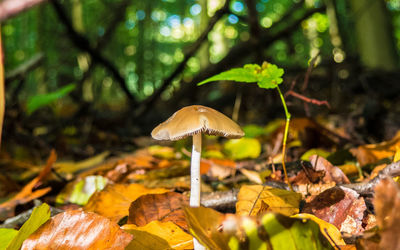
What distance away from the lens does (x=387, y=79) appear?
3844 millimetres

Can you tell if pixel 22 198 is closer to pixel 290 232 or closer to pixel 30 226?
pixel 30 226

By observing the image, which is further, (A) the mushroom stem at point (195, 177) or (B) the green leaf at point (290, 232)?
(A) the mushroom stem at point (195, 177)

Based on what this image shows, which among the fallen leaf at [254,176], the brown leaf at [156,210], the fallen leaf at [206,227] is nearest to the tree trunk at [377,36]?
the fallen leaf at [254,176]

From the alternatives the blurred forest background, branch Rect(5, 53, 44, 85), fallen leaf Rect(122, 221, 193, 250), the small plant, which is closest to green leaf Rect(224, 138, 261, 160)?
the blurred forest background

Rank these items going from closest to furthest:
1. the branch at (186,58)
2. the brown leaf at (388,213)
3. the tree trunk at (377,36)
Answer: the brown leaf at (388,213), the branch at (186,58), the tree trunk at (377,36)

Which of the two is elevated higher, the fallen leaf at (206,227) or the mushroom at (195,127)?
the mushroom at (195,127)

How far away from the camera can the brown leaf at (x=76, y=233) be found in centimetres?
87

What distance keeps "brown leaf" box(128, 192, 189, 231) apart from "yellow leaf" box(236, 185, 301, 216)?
0.21 metres

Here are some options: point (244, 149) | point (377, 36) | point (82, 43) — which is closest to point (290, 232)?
point (244, 149)

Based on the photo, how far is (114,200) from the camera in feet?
4.33

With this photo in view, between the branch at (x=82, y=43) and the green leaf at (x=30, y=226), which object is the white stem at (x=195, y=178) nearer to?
the green leaf at (x=30, y=226)

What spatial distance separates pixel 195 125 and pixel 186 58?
92.3 inches

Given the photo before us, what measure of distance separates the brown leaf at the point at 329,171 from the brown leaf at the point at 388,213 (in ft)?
2.02

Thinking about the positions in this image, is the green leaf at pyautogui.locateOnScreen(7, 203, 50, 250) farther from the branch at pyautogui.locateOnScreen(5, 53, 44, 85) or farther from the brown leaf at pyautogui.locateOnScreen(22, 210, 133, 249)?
the branch at pyautogui.locateOnScreen(5, 53, 44, 85)
